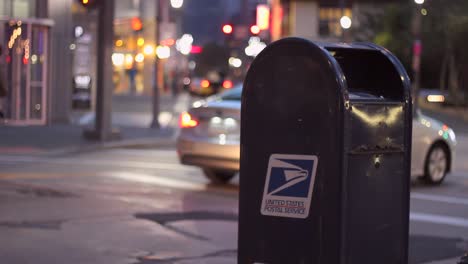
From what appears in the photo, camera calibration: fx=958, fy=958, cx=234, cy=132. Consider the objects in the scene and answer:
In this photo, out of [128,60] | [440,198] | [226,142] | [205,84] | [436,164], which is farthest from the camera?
[128,60]

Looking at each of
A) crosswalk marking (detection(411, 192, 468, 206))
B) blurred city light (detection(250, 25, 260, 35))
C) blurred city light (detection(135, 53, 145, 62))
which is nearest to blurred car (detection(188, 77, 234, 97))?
blurred city light (detection(135, 53, 145, 62))

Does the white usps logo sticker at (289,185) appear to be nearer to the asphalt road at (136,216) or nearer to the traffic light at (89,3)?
the asphalt road at (136,216)

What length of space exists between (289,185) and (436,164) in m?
9.20

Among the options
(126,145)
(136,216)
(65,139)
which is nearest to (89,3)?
(126,145)

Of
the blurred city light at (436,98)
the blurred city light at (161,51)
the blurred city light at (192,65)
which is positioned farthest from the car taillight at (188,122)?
the blurred city light at (192,65)

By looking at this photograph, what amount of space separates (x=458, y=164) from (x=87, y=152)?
24.6 ft

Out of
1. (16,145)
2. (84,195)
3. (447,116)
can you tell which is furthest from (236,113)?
(447,116)

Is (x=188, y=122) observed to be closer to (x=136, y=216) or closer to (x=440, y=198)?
(x=136, y=216)

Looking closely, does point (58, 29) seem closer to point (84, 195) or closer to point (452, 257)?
point (84, 195)

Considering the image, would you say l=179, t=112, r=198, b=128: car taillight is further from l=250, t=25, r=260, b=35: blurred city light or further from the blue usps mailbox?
l=250, t=25, r=260, b=35: blurred city light

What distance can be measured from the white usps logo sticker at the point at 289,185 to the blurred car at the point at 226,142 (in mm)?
7116

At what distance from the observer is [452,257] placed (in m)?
9.10

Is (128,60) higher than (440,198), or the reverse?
(128,60)

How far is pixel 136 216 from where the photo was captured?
10.9 m
